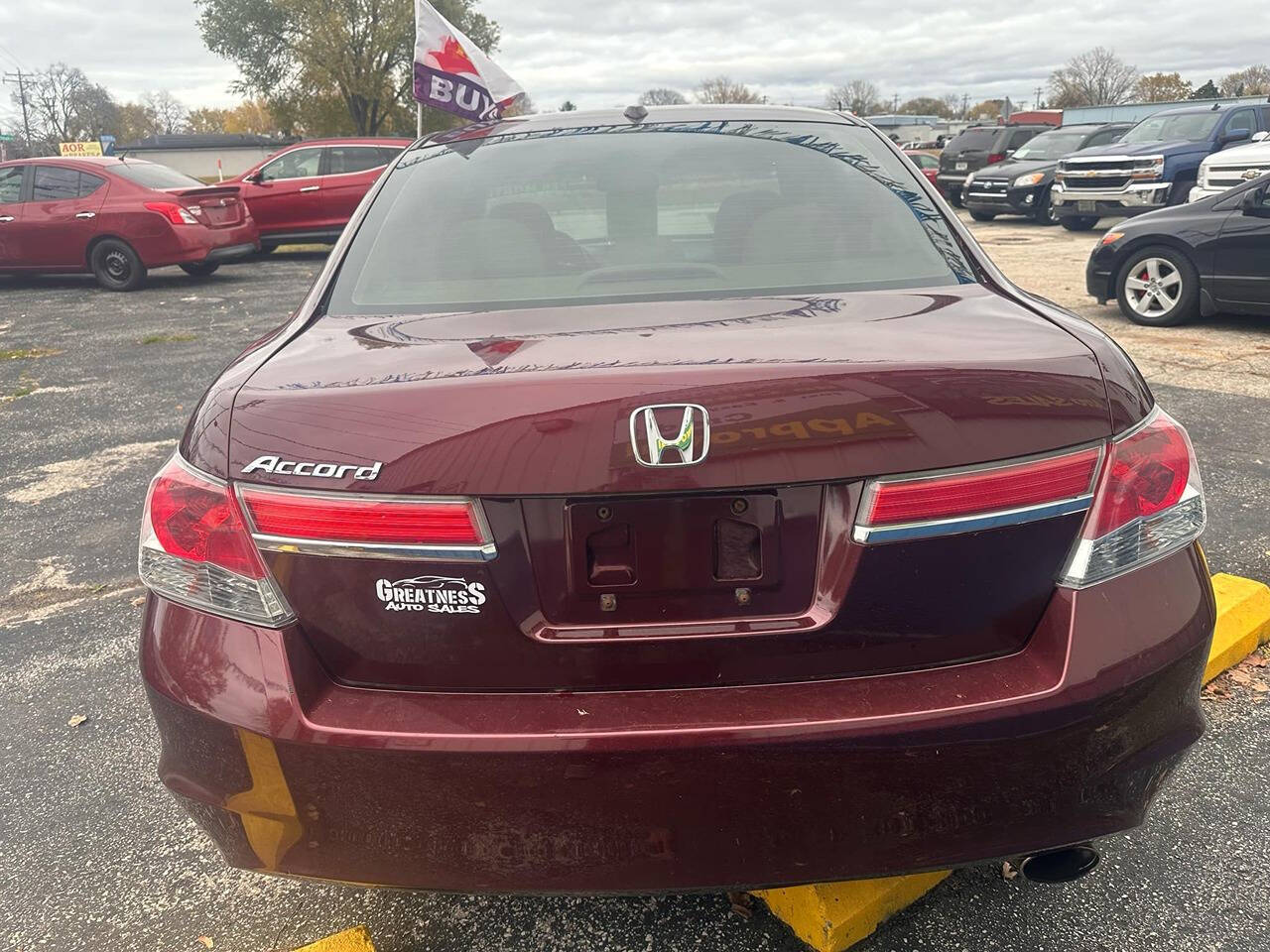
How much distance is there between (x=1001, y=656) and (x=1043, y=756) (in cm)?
17

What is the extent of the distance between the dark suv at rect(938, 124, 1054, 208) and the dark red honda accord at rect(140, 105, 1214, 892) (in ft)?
79.3

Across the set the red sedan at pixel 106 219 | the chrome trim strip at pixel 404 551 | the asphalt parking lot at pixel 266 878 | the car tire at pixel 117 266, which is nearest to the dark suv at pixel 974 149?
the red sedan at pixel 106 219

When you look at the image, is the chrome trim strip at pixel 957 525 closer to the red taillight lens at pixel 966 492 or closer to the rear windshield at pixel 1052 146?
the red taillight lens at pixel 966 492

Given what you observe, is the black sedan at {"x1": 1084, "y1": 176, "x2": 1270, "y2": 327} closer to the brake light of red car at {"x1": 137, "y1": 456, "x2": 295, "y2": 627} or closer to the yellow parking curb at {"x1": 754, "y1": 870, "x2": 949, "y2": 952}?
the yellow parking curb at {"x1": 754, "y1": 870, "x2": 949, "y2": 952}

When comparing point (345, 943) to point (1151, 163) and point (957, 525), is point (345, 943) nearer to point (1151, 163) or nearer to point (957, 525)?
point (957, 525)

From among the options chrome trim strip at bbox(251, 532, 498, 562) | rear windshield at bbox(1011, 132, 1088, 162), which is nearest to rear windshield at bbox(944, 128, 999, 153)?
rear windshield at bbox(1011, 132, 1088, 162)

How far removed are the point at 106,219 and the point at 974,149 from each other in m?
19.6

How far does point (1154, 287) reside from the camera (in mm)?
8625

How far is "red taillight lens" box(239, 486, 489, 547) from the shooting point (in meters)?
1.50

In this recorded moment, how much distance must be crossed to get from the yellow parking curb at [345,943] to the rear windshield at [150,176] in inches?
493

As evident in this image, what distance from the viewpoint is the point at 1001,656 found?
5.23 feet

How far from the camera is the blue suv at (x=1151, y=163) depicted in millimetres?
15617

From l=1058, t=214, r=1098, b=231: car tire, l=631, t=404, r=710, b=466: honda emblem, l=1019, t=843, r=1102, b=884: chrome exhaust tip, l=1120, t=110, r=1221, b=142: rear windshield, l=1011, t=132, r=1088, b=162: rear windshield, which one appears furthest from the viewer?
l=1011, t=132, r=1088, b=162: rear windshield

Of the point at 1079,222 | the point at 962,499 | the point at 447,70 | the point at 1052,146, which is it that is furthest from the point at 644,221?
the point at 1052,146
